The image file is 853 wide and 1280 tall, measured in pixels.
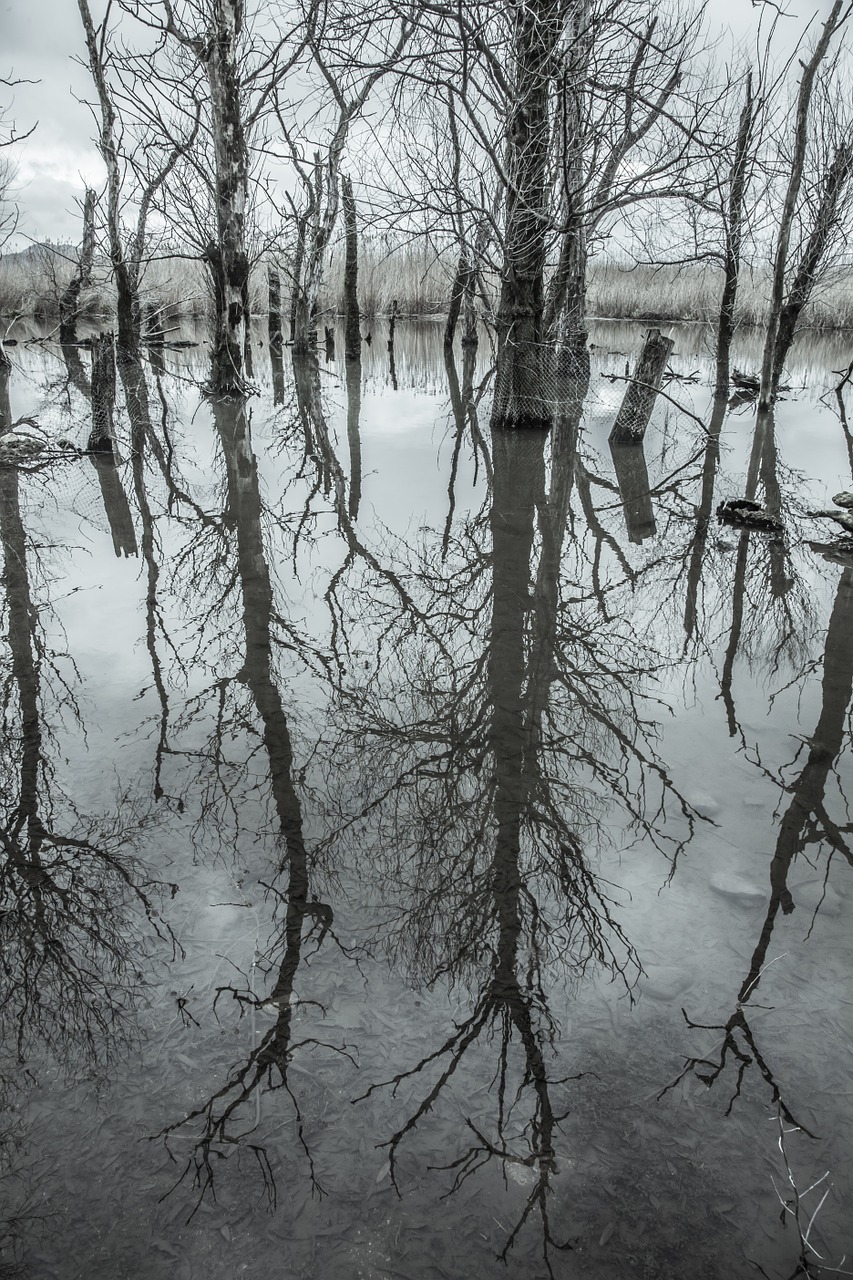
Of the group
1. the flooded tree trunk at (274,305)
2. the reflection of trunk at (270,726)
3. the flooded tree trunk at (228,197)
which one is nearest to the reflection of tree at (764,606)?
the reflection of trunk at (270,726)

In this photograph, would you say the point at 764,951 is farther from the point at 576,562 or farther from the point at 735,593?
the point at 576,562

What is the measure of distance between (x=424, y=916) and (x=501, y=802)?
0.55 m

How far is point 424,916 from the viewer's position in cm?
210

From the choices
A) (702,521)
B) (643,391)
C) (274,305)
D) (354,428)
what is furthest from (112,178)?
(702,521)

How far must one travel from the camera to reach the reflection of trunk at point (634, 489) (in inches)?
231

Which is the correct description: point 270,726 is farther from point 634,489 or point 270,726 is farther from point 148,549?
point 634,489

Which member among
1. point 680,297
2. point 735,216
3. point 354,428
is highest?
point 680,297

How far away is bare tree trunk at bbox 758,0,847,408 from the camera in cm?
941

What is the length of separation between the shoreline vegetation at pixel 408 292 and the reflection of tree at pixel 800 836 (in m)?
19.9

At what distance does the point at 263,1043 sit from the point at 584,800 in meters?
1.28

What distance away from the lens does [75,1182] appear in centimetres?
143

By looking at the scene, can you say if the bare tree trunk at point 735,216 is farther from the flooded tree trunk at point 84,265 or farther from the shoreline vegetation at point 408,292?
the flooded tree trunk at point 84,265

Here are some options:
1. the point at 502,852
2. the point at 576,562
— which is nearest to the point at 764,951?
the point at 502,852

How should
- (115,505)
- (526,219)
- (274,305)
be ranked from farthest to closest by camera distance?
(274,305)
(526,219)
(115,505)
